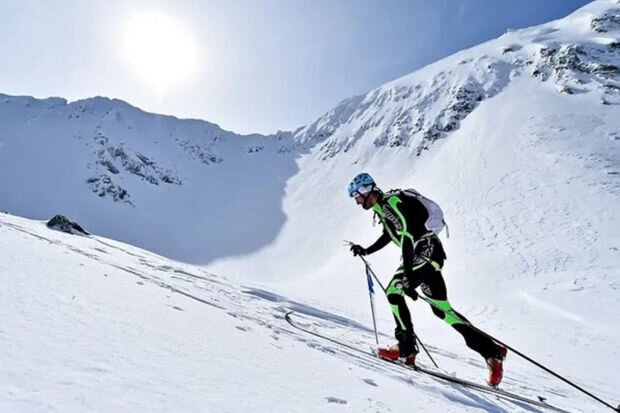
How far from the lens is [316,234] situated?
5053 centimetres

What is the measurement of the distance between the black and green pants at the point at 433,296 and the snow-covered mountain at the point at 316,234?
0.87 metres

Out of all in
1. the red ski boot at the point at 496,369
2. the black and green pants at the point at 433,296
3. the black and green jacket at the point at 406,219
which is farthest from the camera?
the black and green jacket at the point at 406,219

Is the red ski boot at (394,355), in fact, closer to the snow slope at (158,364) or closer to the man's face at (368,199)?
the snow slope at (158,364)

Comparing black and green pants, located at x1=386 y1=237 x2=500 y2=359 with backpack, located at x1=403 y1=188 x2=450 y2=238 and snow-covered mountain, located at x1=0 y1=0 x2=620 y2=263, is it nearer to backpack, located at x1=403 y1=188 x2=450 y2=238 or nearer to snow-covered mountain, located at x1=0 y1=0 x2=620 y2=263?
backpack, located at x1=403 y1=188 x2=450 y2=238

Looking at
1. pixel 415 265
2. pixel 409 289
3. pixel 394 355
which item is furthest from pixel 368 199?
pixel 394 355

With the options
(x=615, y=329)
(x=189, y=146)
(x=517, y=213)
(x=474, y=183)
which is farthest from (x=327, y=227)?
(x=189, y=146)

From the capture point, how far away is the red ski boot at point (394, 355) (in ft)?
19.0

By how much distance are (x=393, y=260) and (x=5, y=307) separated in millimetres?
28548

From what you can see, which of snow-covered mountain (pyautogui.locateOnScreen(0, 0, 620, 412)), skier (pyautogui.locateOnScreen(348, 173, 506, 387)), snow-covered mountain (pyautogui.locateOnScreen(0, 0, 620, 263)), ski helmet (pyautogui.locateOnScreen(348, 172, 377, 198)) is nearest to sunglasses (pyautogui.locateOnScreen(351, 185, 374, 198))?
ski helmet (pyautogui.locateOnScreen(348, 172, 377, 198))

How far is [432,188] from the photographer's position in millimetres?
42250

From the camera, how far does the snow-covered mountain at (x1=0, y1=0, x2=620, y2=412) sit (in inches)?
124

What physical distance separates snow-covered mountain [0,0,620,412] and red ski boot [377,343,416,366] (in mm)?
876

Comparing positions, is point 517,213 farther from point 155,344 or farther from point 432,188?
point 155,344

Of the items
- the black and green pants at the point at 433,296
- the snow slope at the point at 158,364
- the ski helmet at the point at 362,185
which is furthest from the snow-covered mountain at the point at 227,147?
the snow slope at the point at 158,364
